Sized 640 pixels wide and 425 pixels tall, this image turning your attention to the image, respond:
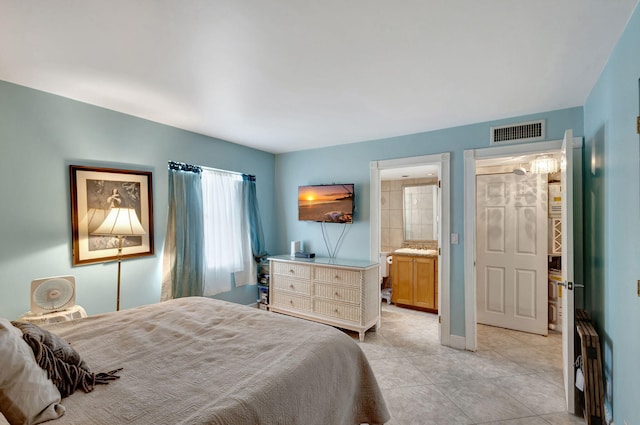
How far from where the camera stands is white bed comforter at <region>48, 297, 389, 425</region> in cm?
107

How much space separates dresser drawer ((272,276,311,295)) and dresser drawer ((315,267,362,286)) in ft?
0.71

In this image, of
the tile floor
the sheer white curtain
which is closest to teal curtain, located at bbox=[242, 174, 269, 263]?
the sheer white curtain

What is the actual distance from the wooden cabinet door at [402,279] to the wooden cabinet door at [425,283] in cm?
8

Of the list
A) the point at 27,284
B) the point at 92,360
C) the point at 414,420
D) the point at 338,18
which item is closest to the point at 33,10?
the point at 338,18

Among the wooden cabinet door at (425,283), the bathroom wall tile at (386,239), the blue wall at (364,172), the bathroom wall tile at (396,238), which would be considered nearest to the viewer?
the blue wall at (364,172)

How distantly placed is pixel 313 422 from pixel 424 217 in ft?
14.2

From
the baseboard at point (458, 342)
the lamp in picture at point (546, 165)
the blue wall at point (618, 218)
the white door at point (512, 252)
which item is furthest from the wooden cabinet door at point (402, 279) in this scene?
the blue wall at point (618, 218)

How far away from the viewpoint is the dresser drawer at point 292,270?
371 centimetres

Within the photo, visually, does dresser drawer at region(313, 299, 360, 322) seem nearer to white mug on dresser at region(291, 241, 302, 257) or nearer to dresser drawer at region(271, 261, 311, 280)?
dresser drawer at region(271, 261, 311, 280)

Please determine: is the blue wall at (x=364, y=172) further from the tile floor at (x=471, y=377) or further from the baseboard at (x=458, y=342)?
the tile floor at (x=471, y=377)

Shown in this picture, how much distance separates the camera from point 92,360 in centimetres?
141

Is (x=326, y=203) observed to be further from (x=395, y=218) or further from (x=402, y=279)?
(x=395, y=218)

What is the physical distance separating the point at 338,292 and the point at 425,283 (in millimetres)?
1681

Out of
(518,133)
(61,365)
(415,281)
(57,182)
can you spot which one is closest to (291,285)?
(415,281)
